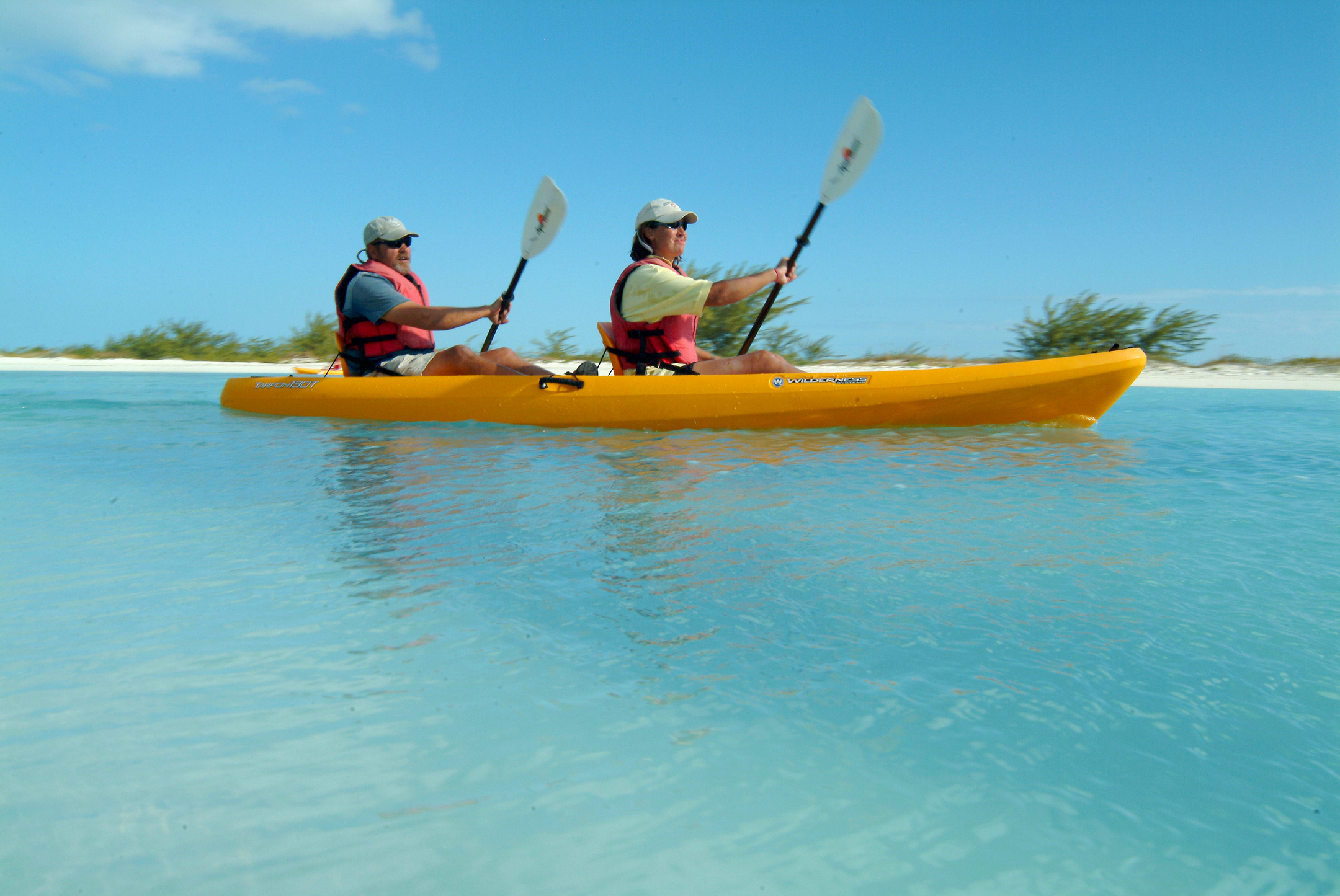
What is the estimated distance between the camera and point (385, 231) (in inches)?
215

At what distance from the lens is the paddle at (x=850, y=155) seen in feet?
18.5

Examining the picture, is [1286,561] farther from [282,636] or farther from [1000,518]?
[282,636]

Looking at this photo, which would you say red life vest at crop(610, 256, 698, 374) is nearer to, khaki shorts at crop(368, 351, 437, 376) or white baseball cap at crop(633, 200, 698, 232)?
white baseball cap at crop(633, 200, 698, 232)

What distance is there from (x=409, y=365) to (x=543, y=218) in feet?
5.16

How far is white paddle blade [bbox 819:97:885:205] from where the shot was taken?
18.5ft

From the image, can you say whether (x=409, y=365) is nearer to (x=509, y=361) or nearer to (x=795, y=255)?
(x=509, y=361)

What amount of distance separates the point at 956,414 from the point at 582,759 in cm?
398

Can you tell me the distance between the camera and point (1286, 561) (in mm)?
2309

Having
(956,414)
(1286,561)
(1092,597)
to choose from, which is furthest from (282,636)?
(956,414)

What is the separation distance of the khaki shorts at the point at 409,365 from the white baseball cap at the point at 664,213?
1681 millimetres

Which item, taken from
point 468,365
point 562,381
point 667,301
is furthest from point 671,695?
point 468,365

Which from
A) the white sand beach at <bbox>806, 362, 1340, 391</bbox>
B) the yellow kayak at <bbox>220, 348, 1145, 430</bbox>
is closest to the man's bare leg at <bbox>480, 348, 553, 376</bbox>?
the yellow kayak at <bbox>220, 348, 1145, 430</bbox>

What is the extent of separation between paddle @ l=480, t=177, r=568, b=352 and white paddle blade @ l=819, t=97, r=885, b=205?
1.87 m

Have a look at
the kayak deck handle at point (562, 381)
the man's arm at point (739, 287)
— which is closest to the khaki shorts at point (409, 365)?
the kayak deck handle at point (562, 381)
